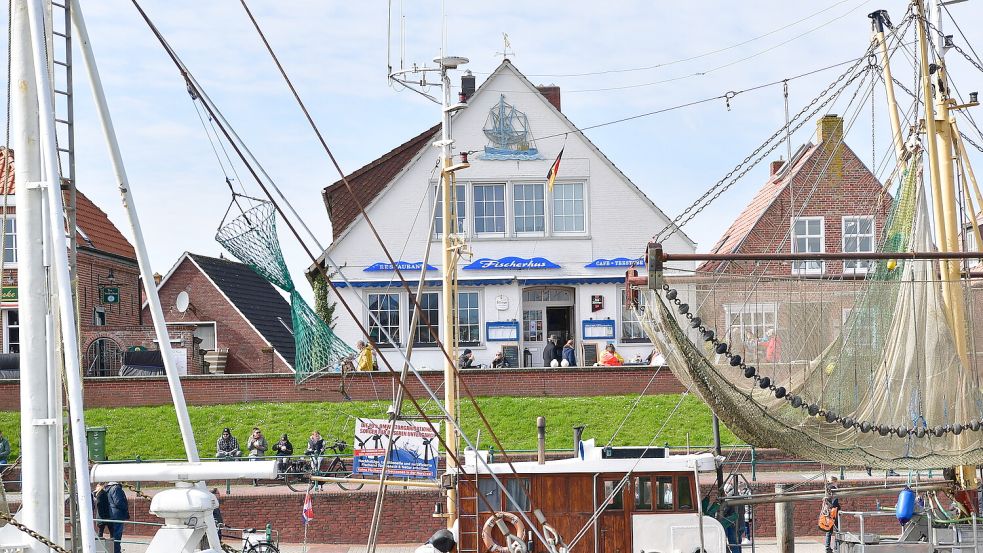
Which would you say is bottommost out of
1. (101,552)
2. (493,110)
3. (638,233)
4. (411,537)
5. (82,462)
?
(411,537)

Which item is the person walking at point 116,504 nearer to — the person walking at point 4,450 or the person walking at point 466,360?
the person walking at point 4,450

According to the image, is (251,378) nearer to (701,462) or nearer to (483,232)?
(483,232)

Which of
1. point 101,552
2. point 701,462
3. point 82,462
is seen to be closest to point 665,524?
point 701,462

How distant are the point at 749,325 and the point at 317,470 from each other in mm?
11504

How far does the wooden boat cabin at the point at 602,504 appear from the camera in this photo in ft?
57.2

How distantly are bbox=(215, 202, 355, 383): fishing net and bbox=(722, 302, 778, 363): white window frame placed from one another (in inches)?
382

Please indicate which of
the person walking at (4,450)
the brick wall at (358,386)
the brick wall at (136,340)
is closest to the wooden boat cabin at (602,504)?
the person walking at (4,450)

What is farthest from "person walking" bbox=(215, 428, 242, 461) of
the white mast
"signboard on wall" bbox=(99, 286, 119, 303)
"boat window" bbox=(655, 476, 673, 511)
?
the white mast

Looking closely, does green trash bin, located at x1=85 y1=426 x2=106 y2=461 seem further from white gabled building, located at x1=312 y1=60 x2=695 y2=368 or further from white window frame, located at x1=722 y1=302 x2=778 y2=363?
white window frame, located at x1=722 y1=302 x2=778 y2=363

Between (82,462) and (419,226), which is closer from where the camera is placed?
(82,462)

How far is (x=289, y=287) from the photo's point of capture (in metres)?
27.4

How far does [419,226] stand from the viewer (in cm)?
3638

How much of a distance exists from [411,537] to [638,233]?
15126 millimetres

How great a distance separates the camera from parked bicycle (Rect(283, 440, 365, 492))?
24.7 meters
